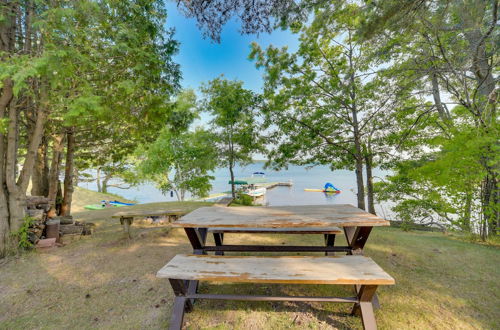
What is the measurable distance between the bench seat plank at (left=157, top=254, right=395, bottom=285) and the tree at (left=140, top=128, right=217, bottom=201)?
7700 millimetres

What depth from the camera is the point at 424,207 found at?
19.5ft

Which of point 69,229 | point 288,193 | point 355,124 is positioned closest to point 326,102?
point 355,124

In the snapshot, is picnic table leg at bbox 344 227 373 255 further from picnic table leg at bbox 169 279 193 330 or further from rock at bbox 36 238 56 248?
rock at bbox 36 238 56 248

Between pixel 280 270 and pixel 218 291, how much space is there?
1.11m

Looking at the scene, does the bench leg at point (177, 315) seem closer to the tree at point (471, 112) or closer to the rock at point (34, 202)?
the rock at point (34, 202)

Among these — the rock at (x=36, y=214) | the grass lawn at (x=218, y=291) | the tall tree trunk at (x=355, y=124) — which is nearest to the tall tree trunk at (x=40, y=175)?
the rock at (x=36, y=214)

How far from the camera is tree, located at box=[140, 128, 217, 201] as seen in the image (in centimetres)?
A: 948

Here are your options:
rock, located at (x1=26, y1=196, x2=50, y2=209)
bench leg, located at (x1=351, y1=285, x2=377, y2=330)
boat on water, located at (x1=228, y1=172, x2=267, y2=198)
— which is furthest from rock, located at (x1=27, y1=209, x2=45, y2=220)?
boat on water, located at (x1=228, y1=172, x2=267, y2=198)

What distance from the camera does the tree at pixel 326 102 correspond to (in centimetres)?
651

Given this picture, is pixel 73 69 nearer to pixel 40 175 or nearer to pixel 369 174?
pixel 40 175

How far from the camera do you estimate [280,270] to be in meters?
1.69

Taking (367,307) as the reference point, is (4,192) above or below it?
above

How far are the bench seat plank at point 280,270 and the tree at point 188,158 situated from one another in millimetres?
7700

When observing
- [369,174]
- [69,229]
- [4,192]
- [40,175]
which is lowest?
[69,229]
